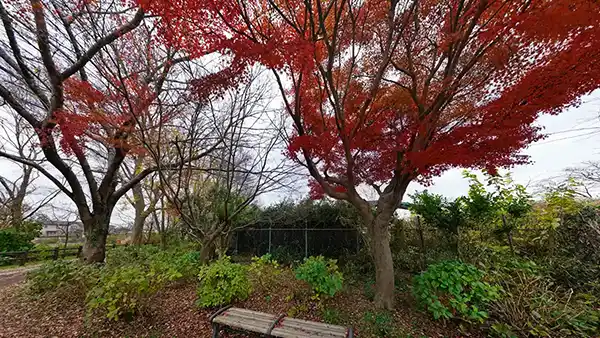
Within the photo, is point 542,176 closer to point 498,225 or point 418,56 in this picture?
point 498,225

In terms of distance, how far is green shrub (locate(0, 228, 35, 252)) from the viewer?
396 inches

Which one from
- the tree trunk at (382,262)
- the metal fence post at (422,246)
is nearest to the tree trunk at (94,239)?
the tree trunk at (382,262)

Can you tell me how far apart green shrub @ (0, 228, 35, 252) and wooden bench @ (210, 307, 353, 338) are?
14811mm

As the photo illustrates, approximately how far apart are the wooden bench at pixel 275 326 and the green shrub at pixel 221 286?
0.48 metres

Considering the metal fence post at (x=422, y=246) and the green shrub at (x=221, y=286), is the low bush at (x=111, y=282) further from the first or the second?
the metal fence post at (x=422, y=246)

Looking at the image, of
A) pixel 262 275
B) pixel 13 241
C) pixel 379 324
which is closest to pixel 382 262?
pixel 379 324

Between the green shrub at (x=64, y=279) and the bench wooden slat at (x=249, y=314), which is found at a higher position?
the green shrub at (x=64, y=279)

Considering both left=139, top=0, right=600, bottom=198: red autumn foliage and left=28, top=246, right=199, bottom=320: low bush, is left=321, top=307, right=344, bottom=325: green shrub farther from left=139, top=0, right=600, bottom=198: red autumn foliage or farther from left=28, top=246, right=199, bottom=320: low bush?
left=28, top=246, right=199, bottom=320: low bush

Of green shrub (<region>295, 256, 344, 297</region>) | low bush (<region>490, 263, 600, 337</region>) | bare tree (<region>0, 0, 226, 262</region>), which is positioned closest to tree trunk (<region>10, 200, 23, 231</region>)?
bare tree (<region>0, 0, 226, 262</region>)

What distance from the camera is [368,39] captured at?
377cm

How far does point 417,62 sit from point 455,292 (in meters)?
3.85

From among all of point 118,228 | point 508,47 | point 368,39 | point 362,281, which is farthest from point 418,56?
point 118,228

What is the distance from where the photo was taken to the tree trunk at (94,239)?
19.9 ft

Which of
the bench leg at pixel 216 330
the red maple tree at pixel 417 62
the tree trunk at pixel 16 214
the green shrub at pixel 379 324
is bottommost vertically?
the green shrub at pixel 379 324
